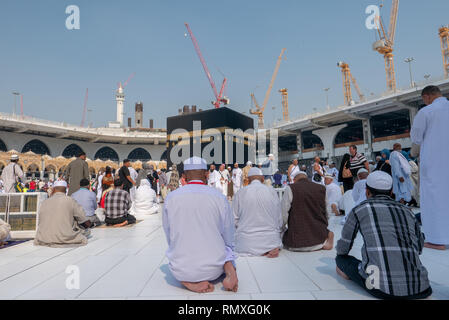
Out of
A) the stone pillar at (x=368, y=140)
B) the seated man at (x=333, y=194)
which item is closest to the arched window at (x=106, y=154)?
the stone pillar at (x=368, y=140)

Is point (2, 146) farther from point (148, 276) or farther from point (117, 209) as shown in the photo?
point (148, 276)

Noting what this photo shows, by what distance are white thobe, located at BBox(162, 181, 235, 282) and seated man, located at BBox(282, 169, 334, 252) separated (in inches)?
48.1

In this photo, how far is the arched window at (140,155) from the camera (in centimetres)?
3978

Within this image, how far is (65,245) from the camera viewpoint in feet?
11.5

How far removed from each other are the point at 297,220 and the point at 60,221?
281 cm

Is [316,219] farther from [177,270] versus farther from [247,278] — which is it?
[177,270]

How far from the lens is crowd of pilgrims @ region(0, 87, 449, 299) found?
5.46 feet

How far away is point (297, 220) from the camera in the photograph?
2.94m

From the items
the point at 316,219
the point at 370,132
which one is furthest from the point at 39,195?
the point at 370,132

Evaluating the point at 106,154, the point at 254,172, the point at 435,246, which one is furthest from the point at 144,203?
the point at 106,154

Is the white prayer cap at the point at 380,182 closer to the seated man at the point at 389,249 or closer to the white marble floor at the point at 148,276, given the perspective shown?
the seated man at the point at 389,249

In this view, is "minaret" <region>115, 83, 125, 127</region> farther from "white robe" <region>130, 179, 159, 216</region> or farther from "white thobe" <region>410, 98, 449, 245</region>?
"white thobe" <region>410, 98, 449, 245</region>

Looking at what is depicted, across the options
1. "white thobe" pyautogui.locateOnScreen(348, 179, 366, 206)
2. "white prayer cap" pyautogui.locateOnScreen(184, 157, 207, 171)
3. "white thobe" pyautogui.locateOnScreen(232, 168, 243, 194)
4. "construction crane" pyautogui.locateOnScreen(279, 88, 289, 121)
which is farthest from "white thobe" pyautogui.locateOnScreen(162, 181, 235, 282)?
"construction crane" pyautogui.locateOnScreen(279, 88, 289, 121)
